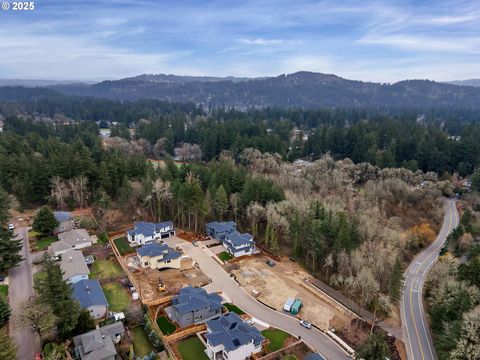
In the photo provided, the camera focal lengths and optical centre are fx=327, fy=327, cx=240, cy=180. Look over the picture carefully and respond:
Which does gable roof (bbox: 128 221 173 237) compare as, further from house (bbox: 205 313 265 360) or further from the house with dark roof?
house (bbox: 205 313 265 360)

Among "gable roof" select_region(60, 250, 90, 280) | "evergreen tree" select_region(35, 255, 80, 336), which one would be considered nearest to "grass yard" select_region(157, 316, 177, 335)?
"evergreen tree" select_region(35, 255, 80, 336)

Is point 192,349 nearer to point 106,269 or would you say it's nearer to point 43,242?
point 106,269

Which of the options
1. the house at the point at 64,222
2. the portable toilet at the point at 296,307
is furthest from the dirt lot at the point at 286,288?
the house at the point at 64,222

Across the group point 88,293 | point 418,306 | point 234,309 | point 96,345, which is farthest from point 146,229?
point 418,306

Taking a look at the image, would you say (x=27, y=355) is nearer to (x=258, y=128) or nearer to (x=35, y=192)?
(x=35, y=192)

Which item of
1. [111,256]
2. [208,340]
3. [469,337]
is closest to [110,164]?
[111,256]
